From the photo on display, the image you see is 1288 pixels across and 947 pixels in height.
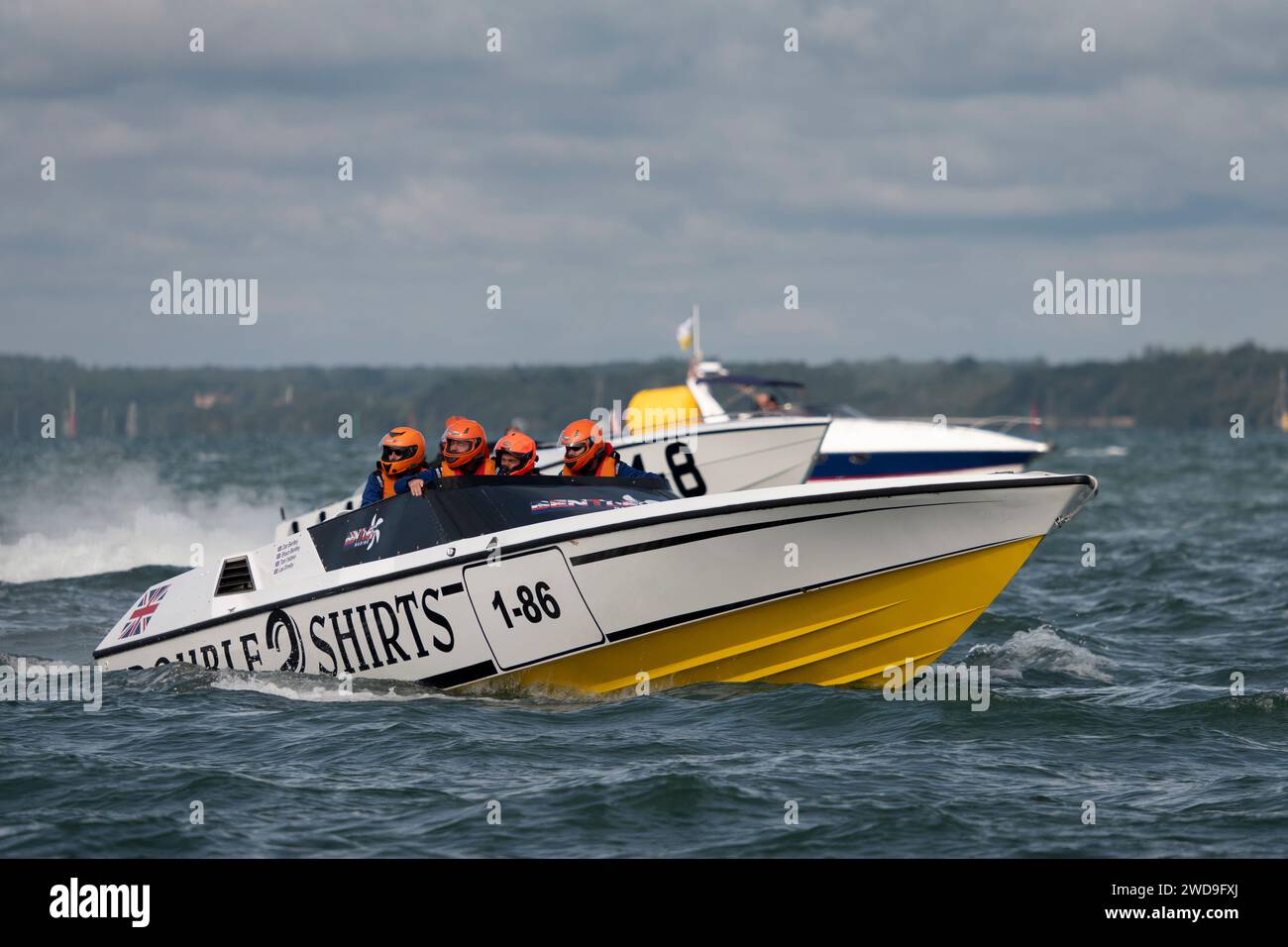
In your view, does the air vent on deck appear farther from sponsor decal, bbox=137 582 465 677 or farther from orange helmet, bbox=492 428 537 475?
orange helmet, bbox=492 428 537 475

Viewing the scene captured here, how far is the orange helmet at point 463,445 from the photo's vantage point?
35.8ft

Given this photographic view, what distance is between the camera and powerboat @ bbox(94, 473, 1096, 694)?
9.35 m

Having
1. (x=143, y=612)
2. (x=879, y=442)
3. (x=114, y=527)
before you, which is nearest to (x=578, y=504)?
(x=143, y=612)

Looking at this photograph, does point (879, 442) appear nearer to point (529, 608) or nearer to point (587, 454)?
point (587, 454)

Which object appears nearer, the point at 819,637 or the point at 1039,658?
the point at 819,637

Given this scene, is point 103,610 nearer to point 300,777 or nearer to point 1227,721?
point 300,777

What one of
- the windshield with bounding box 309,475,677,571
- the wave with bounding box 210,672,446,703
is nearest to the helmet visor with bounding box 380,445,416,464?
the windshield with bounding box 309,475,677,571

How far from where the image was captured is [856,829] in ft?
23.0

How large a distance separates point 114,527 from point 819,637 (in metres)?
16.6

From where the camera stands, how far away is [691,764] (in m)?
8.09

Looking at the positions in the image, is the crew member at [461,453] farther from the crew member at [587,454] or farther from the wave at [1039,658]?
the wave at [1039,658]

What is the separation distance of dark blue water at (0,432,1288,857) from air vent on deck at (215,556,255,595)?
61cm

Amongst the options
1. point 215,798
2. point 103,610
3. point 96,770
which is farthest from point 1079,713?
point 103,610

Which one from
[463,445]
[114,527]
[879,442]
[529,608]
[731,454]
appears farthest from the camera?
[879,442]
